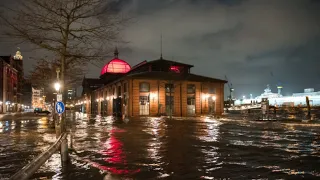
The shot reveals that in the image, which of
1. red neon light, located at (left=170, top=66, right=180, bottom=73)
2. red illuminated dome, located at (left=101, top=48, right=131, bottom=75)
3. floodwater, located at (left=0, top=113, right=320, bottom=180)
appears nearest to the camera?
floodwater, located at (left=0, top=113, right=320, bottom=180)

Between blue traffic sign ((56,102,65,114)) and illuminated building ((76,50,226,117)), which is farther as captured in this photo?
illuminated building ((76,50,226,117))

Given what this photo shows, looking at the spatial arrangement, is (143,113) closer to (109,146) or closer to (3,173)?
(109,146)

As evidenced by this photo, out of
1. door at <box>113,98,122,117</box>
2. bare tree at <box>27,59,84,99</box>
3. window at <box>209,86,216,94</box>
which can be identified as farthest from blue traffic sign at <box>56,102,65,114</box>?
window at <box>209,86,216,94</box>

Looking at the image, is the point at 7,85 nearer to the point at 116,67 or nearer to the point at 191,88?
the point at 116,67

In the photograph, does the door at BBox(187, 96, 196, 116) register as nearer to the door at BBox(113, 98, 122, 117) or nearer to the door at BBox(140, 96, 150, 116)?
the door at BBox(140, 96, 150, 116)

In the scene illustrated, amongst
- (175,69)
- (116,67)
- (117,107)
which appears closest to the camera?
(117,107)

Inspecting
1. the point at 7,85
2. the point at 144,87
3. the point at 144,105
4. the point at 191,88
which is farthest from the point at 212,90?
the point at 7,85

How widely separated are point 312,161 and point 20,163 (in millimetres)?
9944

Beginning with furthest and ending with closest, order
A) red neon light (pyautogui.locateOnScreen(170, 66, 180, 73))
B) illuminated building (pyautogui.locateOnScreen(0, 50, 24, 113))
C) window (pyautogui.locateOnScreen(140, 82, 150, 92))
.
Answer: illuminated building (pyautogui.locateOnScreen(0, 50, 24, 113)) < red neon light (pyautogui.locateOnScreen(170, 66, 180, 73)) < window (pyautogui.locateOnScreen(140, 82, 150, 92))

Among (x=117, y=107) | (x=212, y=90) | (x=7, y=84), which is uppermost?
(x=7, y=84)

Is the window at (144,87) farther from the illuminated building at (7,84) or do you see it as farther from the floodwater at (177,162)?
the illuminated building at (7,84)

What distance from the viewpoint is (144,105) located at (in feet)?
167

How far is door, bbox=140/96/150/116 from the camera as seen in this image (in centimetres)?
5056

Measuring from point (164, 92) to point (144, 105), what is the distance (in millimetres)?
4555
